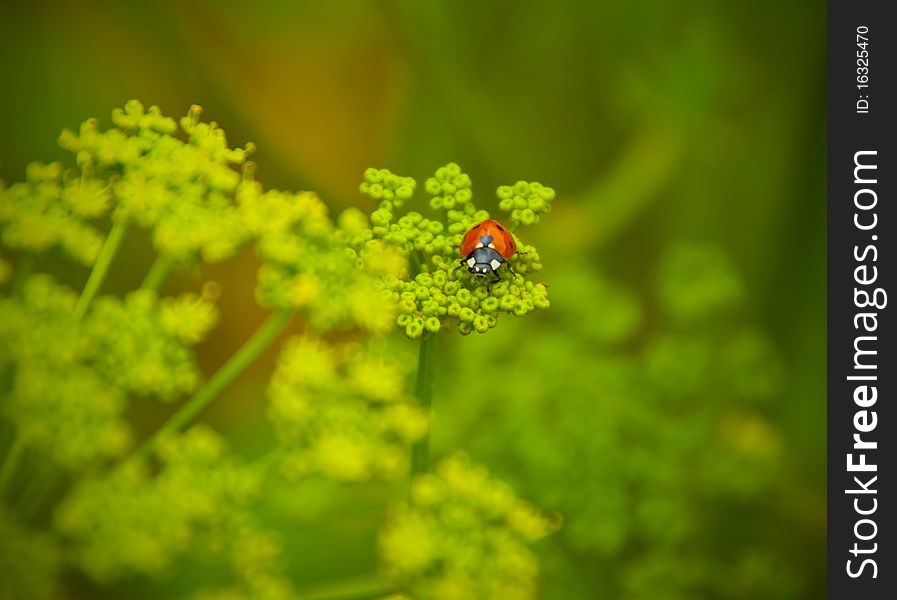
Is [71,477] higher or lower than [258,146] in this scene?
lower

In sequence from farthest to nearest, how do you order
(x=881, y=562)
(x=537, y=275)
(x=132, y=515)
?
1. (x=537, y=275)
2. (x=881, y=562)
3. (x=132, y=515)

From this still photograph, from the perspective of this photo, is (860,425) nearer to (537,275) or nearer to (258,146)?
(537,275)

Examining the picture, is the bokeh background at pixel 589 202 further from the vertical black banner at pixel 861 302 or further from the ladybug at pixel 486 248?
the ladybug at pixel 486 248

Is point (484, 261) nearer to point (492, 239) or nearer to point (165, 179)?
point (492, 239)

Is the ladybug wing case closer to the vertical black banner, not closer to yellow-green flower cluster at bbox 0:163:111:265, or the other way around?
yellow-green flower cluster at bbox 0:163:111:265

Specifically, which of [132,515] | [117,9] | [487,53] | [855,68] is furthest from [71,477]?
[855,68]

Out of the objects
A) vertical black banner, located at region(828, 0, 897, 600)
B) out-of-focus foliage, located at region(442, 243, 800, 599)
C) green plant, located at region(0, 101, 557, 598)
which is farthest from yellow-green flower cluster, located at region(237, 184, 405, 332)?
vertical black banner, located at region(828, 0, 897, 600)

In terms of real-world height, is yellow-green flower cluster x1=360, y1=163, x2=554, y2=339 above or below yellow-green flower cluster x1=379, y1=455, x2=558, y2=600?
above
